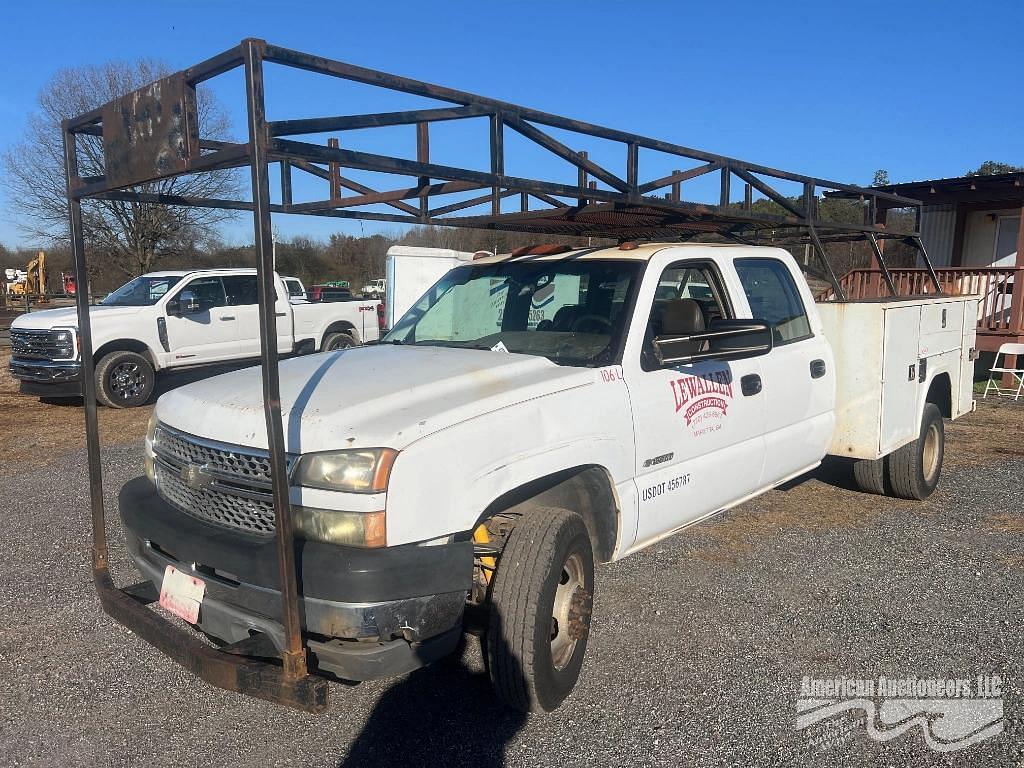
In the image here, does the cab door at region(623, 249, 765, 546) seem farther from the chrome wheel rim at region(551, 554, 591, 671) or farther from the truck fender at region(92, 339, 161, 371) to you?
the truck fender at region(92, 339, 161, 371)

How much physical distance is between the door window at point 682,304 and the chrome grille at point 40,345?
362 inches

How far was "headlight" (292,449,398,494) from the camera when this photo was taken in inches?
106

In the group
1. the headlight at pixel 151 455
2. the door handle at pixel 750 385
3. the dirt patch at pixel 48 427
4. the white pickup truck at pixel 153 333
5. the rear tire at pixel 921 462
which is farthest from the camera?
the white pickup truck at pixel 153 333

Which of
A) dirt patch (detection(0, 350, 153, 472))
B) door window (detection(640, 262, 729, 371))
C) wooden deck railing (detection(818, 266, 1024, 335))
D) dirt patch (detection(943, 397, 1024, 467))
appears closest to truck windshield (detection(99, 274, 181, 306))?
dirt patch (detection(0, 350, 153, 472))

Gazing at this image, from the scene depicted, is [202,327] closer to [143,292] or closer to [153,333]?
[153,333]

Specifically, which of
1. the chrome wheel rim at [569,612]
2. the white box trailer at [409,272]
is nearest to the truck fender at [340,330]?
the white box trailer at [409,272]

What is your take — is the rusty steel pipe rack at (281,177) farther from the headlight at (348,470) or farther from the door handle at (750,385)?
the door handle at (750,385)

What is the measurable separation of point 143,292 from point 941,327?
10438 mm

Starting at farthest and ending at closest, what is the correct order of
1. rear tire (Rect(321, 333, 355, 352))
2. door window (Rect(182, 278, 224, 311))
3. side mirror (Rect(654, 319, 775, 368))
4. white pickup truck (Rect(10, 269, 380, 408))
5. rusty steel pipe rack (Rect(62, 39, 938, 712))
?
rear tire (Rect(321, 333, 355, 352)), door window (Rect(182, 278, 224, 311)), white pickup truck (Rect(10, 269, 380, 408)), side mirror (Rect(654, 319, 775, 368)), rusty steel pipe rack (Rect(62, 39, 938, 712))

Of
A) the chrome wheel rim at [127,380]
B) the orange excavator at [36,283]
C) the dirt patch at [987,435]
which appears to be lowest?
the dirt patch at [987,435]

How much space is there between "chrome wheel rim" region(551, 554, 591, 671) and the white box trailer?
29.2ft

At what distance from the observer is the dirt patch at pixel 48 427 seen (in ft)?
27.3

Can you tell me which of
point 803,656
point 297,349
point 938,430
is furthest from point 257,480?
point 297,349

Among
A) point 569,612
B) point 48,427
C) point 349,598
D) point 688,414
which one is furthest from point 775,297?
point 48,427
